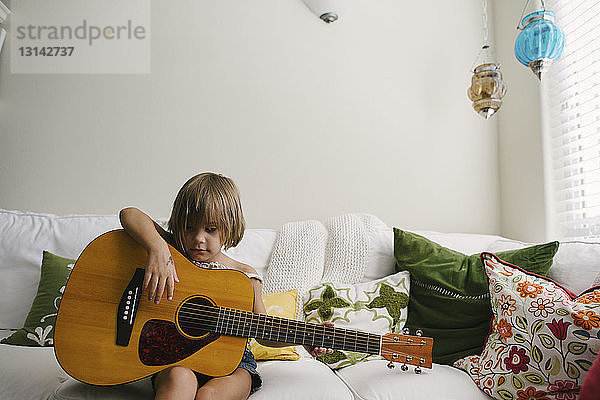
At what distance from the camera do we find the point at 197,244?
4.81 ft

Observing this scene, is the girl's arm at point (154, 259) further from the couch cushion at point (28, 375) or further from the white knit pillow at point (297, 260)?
the white knit pillow at point (297, 260)

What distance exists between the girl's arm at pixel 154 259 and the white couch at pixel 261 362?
270 millimetres

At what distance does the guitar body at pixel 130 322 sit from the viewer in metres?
1.24

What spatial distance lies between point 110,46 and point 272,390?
1.79 m

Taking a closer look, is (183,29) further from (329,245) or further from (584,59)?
(584,59)

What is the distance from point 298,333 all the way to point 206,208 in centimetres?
Result: 42

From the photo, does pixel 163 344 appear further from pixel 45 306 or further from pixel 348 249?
pixel 348 249

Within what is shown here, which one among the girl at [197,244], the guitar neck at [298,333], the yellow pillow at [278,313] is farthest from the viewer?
the yellow pillow at [278,313]

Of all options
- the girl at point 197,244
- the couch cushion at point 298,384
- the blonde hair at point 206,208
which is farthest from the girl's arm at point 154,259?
the couch cushion at point 298,384

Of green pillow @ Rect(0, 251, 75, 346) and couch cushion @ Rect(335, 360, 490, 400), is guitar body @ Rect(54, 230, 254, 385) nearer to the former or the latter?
couch cushion @ Rect(335, 360, 490, 400)

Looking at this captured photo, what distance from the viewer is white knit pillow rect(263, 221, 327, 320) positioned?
6.31 ft

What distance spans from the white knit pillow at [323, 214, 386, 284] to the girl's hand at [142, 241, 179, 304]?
2.56 feet

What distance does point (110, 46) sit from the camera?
242cm

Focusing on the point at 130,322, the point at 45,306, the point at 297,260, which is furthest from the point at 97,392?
the point at 297,260
